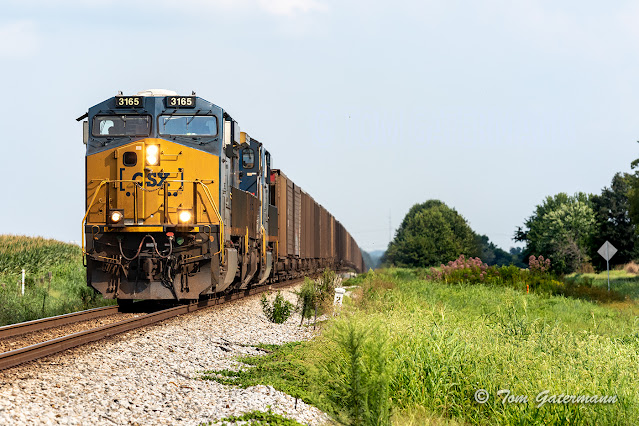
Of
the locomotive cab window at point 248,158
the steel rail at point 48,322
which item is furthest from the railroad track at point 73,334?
the locomotive cab window at point 248,158

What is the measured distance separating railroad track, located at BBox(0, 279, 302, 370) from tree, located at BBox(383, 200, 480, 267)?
61.6 m

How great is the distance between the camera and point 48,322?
1123cm

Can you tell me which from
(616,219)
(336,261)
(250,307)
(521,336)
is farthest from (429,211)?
(521,336)

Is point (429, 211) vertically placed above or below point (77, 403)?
above

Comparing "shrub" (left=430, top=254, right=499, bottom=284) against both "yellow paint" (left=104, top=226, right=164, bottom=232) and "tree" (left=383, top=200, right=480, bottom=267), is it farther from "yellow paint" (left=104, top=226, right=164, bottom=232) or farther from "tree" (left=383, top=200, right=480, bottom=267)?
"tree" (left=383, top=200, right=480, bottom=267)

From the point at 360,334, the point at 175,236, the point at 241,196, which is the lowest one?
the point at 360,334

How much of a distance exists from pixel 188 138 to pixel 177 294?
3.21 m

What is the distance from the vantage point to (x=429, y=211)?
85188mm

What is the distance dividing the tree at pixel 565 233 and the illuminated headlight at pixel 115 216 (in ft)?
230

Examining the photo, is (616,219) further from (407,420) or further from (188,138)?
(407,420)

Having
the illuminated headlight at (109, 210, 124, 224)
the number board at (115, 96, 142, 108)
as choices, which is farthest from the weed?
the number board at (115, 96, 142, 108)

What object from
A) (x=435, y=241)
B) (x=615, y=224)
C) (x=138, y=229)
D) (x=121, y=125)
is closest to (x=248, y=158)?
(x=121, y=125)

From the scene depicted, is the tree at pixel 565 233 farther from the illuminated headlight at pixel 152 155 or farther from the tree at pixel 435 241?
the illuminated headlight at pixel 152 155

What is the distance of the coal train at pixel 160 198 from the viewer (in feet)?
41.5
